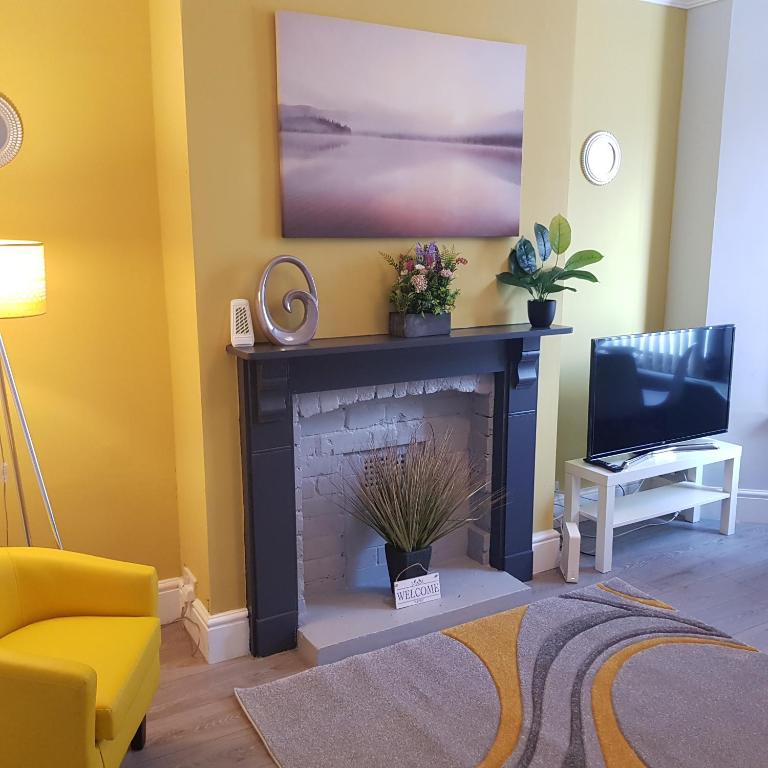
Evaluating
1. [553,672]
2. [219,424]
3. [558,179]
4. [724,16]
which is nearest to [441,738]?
[553,672]

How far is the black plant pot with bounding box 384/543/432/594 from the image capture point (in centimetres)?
304

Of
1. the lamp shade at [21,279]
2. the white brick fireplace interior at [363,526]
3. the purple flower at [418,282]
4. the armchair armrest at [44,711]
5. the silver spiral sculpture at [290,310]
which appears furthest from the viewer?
the white brick fireplace interior at [363,526]

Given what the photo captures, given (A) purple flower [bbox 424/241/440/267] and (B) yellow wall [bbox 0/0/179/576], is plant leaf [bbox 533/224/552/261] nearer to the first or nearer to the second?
(A) purple flower [bbox 424/241/440/267]

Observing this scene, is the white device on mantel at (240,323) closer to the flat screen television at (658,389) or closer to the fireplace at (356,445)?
the fireplace at (356,445)

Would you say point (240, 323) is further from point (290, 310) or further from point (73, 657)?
point (73, 657)

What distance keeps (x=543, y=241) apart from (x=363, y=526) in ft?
4.67

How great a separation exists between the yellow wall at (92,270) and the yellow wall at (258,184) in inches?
15.1

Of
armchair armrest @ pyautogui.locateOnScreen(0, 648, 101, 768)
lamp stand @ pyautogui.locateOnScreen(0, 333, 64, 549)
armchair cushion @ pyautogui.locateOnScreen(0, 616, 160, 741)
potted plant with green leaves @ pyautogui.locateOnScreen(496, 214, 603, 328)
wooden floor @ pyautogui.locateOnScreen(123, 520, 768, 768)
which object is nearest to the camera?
armchair armrest @ pyautogui.locateOnScreen(0, 648, 101, 768)

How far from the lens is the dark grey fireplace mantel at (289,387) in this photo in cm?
267

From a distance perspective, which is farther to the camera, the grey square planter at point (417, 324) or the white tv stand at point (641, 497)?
the white tv stand at point (641, 497)

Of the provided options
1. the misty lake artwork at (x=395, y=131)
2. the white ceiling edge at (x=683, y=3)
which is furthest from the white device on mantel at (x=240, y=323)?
the white ceiling edge at (x=683, y=3)

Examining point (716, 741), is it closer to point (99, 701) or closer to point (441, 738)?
point (441, 738)

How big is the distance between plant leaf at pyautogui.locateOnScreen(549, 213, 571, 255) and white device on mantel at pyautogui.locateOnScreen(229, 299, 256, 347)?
1.34 meters

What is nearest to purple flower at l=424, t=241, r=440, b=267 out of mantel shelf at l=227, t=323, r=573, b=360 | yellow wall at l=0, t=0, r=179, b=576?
mantel shelf at l=227, t=323, r=573, b=360
